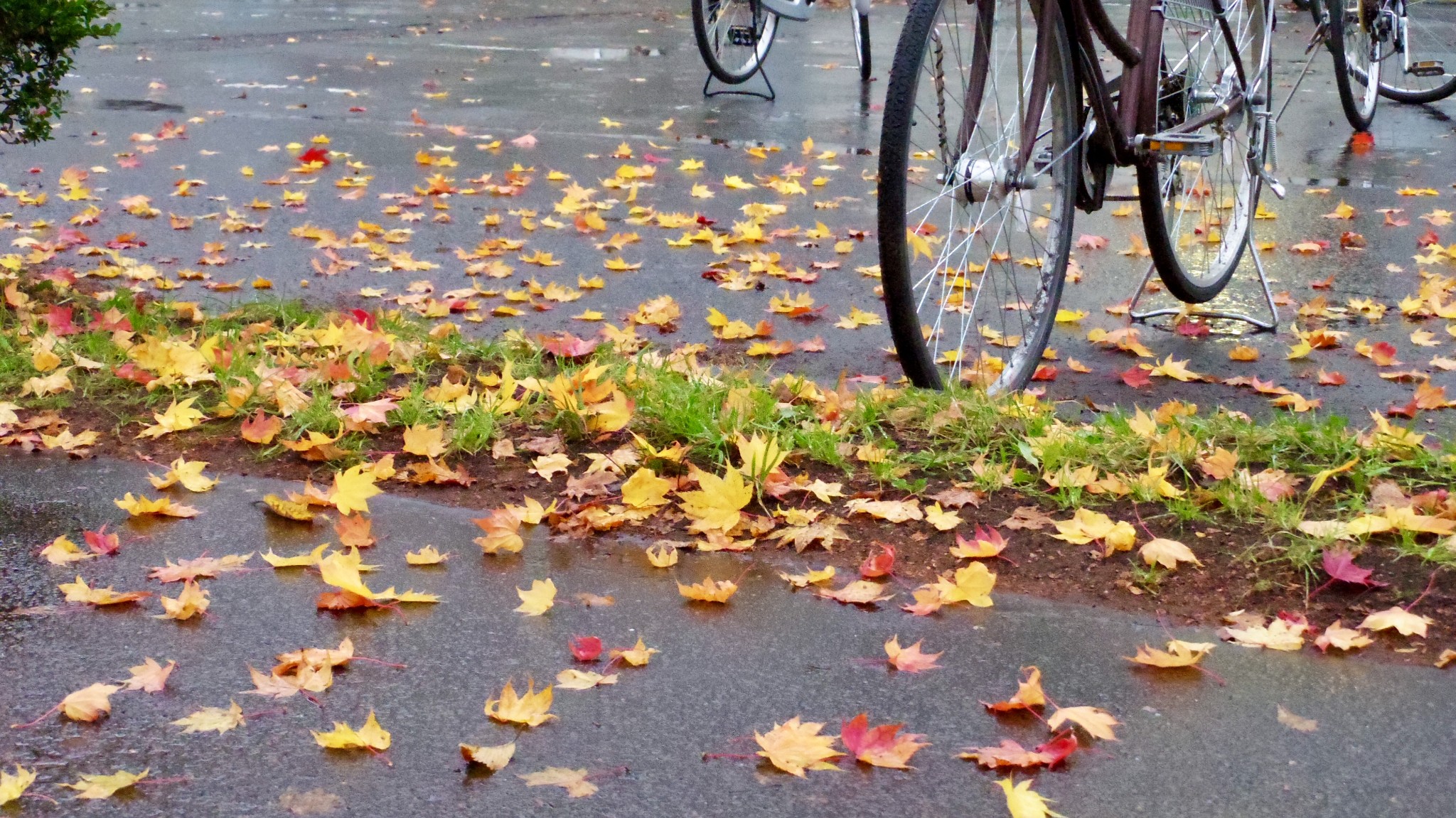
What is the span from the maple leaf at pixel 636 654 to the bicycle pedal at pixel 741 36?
282 inches

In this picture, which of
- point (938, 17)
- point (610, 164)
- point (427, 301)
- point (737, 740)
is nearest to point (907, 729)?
point (737, 740)

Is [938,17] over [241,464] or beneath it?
over

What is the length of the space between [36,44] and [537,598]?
2902 millimetres

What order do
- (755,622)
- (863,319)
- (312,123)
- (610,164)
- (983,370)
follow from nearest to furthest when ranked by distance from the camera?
(755,622) < (983,370) < (863,319) < (610,164) < (312,123)

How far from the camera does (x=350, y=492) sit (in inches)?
124

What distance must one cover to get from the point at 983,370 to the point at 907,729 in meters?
1.89

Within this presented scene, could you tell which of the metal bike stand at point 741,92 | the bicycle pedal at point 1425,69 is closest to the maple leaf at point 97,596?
the metal bike stand at point 741,92

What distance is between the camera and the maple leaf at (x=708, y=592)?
276cm

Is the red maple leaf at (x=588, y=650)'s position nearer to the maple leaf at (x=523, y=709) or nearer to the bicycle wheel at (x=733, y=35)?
the maple leaf at (x=523, y=709)

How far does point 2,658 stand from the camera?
8.11 feet

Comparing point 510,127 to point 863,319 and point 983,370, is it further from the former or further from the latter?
point 983,370

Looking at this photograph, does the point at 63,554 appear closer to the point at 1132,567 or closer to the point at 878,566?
the point at 878,566

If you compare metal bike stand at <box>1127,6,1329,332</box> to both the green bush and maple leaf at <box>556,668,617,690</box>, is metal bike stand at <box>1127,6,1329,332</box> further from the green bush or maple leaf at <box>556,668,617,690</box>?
the green bush

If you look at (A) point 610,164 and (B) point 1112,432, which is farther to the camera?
(A) point 610,164
